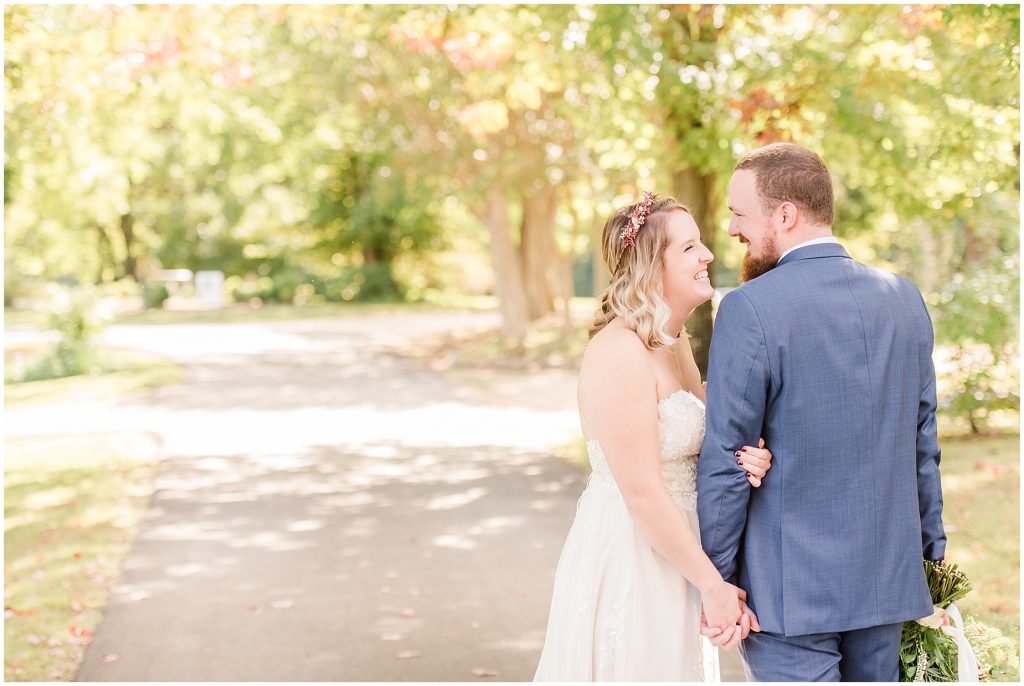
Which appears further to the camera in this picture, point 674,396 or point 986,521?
point 986,521

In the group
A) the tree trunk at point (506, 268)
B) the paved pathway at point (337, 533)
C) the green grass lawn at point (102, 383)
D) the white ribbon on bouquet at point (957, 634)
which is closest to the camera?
the white ribbon on bouquet at point (957, 634)

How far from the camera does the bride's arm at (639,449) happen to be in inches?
119

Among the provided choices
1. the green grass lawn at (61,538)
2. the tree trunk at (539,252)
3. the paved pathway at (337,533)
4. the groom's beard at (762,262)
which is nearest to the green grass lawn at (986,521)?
the paved pathway at (337,533)

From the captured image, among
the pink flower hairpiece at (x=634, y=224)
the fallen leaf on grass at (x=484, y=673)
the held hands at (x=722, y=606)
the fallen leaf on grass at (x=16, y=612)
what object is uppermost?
the pink flower hairpiece at (x=634, y=224)

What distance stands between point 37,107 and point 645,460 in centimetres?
848

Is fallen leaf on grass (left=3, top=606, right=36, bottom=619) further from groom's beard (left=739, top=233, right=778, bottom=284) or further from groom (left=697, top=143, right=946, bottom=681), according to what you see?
groom's beard (left=739, top=233, right=778, bottom=284)

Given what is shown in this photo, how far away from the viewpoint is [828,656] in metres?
2.91

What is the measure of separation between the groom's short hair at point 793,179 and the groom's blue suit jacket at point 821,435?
123mm

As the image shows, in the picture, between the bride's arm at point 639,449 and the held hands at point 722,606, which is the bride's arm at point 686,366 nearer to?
the bride's arm at point 639,449

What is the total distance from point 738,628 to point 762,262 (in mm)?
1067

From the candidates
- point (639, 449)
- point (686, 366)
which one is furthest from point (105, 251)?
point (639, 449)

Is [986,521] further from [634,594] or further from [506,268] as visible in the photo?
[506,268]

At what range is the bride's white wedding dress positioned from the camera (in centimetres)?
323

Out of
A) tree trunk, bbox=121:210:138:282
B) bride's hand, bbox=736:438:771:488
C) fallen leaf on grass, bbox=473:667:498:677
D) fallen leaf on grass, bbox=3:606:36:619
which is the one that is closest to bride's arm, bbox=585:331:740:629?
bride's hand, bbox=736:438:771:488
